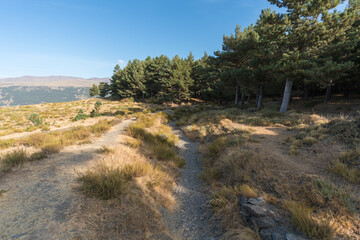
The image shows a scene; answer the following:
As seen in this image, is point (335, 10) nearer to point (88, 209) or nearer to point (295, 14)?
point (295, 14)

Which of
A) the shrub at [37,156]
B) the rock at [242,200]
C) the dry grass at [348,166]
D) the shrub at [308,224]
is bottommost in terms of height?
the rock at [242,200]

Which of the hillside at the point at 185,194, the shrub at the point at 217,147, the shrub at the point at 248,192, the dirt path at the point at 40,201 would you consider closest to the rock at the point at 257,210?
the hillside at the point at 185,194

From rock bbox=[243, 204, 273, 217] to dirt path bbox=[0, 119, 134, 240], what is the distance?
3.66 m

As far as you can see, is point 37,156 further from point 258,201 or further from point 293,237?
point 293,237

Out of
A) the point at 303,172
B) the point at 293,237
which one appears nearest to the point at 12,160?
the point at 293,237

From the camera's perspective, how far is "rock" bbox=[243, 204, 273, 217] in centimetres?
332

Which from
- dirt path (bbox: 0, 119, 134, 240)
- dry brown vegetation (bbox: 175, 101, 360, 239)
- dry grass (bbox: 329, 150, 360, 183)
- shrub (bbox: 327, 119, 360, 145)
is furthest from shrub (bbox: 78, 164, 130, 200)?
shrub (bbox: 327, 119, 360, 145)

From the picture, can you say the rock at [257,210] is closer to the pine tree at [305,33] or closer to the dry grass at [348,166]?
the dry grass at [348,166]

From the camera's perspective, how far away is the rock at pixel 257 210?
332 centimetres

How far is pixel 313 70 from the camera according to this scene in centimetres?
1161

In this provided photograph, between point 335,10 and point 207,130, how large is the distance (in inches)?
544

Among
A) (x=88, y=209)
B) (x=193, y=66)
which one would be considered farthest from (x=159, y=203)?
(x=193, y=66)

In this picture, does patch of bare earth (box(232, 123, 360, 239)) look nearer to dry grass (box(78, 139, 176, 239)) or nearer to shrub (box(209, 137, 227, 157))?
shrub (box(209, 137, 227, 157))

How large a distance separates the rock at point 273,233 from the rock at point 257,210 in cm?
30
